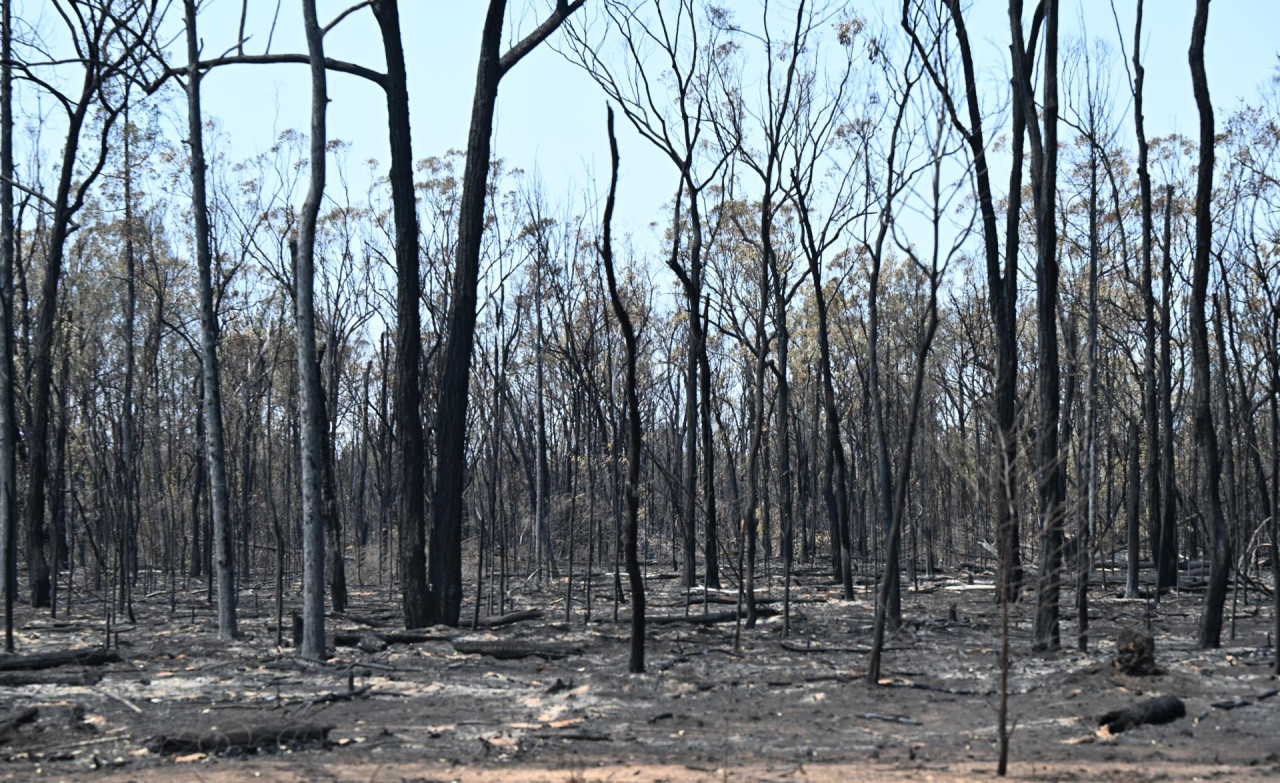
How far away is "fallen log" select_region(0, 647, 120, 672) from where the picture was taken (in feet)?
34.2

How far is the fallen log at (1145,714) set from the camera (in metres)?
8.31

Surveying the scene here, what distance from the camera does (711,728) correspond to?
8555 millimetres

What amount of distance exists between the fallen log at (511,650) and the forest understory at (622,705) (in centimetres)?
2

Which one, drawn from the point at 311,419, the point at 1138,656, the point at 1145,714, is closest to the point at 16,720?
the point at 311,419

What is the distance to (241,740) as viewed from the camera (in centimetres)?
761

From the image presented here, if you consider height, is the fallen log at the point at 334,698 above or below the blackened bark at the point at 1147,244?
below

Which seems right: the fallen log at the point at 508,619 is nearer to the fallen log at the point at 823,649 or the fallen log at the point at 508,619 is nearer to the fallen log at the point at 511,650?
the fallen log at the point at 511,650

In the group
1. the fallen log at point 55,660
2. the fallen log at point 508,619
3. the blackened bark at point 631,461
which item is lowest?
the fallen log at point 508,619

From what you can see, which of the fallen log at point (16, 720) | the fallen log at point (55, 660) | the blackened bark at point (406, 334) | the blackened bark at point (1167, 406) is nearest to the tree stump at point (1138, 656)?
the blackened bark at point (1167, 406)

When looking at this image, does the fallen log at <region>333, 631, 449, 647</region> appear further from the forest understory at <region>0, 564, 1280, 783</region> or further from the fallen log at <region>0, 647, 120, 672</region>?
the fallen log at <region>0, 647, 120, 672</region>

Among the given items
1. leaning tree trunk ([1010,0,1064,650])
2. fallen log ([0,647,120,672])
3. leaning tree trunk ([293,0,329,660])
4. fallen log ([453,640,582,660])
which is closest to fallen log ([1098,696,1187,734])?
leaning tree trunk ([1010,0,1064,650])

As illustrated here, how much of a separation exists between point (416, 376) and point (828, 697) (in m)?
7.53

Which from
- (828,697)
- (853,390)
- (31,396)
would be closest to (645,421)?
(853,390)

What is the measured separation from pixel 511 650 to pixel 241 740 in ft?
14.8
